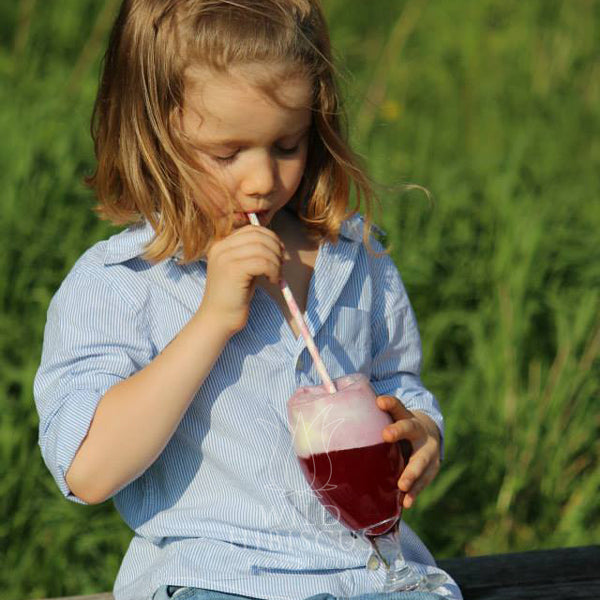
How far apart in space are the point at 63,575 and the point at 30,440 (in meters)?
0.32

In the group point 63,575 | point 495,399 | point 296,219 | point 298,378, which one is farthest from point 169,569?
point 495,399

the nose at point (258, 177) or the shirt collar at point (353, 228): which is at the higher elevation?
the nose at point (258, 177)

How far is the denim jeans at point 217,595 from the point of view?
1.59 meters

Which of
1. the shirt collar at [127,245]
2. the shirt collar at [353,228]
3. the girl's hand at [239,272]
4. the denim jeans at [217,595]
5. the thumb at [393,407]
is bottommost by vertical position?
the denim jeans at [217,595]

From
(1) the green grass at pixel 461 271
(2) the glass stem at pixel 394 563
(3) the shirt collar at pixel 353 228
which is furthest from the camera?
(1) the green grass at pixel 461 271

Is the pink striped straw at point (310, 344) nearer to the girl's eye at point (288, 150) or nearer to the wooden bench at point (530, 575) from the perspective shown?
the girl's eye at point (288, 150)

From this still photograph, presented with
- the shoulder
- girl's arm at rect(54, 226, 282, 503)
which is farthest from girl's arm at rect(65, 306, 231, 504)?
the shoulder

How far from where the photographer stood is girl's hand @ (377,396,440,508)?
1.55 meters

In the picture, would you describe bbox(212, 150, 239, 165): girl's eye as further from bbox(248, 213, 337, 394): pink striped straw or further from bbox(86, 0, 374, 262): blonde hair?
bbox(248, 213, 337, 394): pink striped straw

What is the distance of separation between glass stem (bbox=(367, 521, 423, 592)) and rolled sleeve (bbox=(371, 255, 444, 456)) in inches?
12.8

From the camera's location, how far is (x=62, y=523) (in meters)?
2.47

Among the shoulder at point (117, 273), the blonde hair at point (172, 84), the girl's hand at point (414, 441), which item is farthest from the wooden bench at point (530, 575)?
the blonde hair at point (172, 84)

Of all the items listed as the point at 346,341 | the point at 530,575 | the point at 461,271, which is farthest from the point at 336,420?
the point at 461,271

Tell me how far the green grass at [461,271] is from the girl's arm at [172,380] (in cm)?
45
